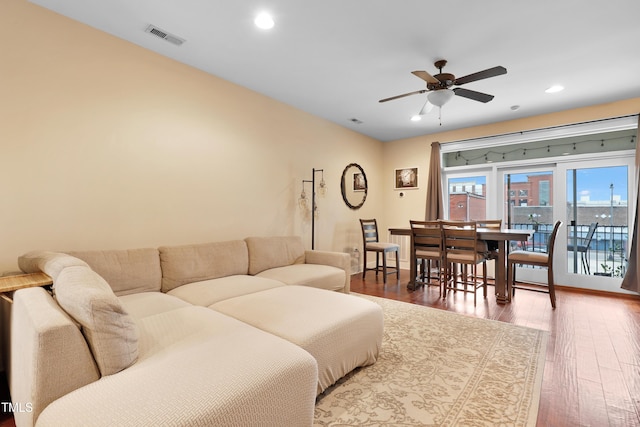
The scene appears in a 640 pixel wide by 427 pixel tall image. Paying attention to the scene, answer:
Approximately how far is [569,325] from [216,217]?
11.9 ft

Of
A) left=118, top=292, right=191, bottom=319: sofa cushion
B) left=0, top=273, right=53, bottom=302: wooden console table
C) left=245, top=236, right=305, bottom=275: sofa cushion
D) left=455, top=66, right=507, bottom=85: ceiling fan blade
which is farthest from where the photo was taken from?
left=245, top=236, right=305, bottom=275: sofa cushion

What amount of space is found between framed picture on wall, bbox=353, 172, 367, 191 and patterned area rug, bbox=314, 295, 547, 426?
9.42 feet

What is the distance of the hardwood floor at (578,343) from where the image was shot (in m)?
1.64

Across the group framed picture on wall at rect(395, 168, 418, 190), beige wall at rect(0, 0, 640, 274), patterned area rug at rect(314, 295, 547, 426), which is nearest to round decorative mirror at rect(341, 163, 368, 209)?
framed picture on wall at rect(395, 168, 418, 190)

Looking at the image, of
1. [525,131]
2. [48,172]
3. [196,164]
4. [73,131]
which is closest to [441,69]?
[525,131]

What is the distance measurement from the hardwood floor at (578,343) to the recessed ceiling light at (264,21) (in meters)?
3.02

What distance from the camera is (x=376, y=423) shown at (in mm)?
1523

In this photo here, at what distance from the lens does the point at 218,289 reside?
7.88 feet

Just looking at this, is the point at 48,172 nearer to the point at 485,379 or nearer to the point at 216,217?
the point at 216,217

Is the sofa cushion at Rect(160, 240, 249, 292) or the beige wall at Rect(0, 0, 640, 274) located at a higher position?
the beige wall at Rect(0, 0, 640, 274)

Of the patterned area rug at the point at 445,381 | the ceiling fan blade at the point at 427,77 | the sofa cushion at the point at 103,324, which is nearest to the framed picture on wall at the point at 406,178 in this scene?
the ceiling fan blade at the point at 427,77

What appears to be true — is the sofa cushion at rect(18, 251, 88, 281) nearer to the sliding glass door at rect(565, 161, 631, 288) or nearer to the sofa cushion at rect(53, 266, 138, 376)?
the sofa cushion at rect(53, 266, 138, 376)

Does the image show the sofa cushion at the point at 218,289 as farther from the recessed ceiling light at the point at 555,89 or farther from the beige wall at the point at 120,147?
the recessed ceiling light at the point at 555,89

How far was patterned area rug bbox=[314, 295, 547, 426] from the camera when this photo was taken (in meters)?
1.58
